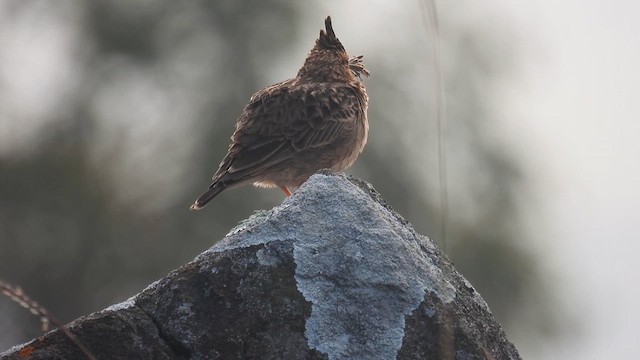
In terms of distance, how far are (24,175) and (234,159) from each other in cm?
2150

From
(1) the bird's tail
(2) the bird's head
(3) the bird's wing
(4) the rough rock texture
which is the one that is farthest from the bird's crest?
(4) the rough rock texture

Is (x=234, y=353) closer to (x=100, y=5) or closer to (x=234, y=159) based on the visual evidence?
(x=234, y=159)

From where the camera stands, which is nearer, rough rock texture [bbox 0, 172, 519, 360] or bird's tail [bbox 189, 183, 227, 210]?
rough rock texture [bbox 0, 172, 519, 360]

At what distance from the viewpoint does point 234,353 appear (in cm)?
504

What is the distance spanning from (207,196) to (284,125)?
3.01 ft

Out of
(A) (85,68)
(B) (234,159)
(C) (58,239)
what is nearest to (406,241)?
(B) (234,159)

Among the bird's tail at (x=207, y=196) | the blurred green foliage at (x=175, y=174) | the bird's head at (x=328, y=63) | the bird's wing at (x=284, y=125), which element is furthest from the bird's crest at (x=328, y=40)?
the blurred green foliage at (x=175, y=174)

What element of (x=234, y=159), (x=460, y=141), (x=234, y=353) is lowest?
(x=234, y=353)

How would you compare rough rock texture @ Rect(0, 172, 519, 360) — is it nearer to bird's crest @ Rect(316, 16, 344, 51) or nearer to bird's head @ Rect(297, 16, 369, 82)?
bird's head @ Rect(297, 16, 369, 82)

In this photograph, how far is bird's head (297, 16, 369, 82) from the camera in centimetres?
1059

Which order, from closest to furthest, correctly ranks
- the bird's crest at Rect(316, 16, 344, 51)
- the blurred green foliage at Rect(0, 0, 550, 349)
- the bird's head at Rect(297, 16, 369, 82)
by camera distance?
the bird's head at Rect(297, 16, 369, 82) < the bird's crest at Rect(316, 16, 344, 51) < the blurred green foliage at Rect(0, 0, 550, 349)

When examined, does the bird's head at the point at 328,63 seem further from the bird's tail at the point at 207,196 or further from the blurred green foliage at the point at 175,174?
the blurred green foliage at the point at 175,174

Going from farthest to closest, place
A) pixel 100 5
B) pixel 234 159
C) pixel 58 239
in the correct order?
pixel 100 5
pixel 58 239
pixel 234 159

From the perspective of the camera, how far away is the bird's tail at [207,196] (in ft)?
30.1
